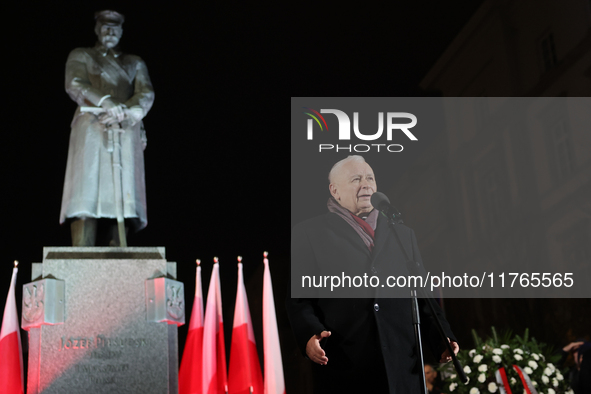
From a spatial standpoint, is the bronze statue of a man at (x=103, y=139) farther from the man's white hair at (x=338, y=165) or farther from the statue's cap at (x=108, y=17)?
the man's white hair at (x=338, y=165)

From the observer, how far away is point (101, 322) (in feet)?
13.3

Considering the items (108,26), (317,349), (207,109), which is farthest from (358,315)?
(207,109)

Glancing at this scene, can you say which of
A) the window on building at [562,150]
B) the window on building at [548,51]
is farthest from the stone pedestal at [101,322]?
the window on building at [548,51]

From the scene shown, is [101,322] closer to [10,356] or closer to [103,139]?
[10,356]

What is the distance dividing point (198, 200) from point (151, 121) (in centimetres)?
106

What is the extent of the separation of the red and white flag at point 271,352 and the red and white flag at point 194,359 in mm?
525

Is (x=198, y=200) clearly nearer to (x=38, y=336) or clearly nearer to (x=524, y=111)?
(x=38, y=336)

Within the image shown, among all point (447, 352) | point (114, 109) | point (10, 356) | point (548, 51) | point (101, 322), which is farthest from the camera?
point (548, 51)

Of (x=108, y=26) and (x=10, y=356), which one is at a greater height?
(x=108, y=26)

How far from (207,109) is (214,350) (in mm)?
3393

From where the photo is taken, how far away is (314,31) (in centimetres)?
801

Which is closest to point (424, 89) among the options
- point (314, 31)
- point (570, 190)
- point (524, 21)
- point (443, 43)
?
point (443, 43)

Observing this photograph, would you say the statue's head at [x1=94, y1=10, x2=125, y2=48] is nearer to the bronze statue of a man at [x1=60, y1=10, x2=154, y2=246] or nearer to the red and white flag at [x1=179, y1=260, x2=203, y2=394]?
the bronze statue of a man at [x1=60, y1=10, x2=154, y2=246]

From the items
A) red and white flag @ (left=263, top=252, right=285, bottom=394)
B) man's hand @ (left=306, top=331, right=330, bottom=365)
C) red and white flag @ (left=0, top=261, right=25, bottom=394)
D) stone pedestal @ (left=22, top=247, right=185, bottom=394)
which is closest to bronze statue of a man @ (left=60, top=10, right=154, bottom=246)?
stone pedestal @ (left=22, top=247, right=185, bottom=394)
